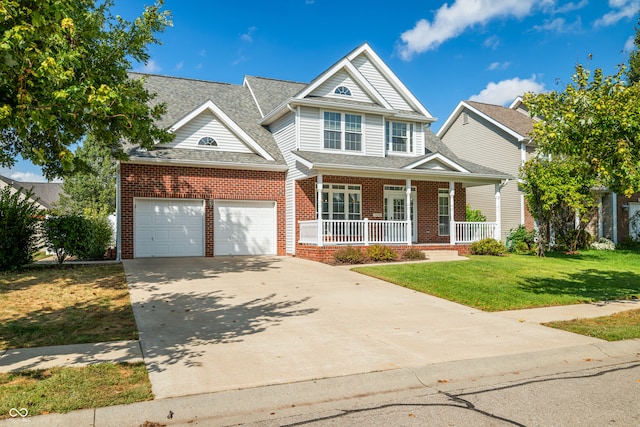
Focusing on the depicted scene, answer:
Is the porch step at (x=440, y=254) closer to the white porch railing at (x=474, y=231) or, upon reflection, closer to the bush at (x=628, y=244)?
the white porch railing at (x=474, y=231)

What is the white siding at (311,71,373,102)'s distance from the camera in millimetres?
20250

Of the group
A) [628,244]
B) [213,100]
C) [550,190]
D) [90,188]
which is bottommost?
[628,244]

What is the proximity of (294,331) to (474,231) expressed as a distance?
1491 cm

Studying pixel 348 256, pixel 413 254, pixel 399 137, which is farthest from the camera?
pixel 399 137

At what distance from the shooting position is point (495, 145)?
26.5 metres

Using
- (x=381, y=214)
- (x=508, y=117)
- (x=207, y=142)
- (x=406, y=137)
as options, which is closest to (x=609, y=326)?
(x=381, y=214)

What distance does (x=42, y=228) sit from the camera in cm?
1460

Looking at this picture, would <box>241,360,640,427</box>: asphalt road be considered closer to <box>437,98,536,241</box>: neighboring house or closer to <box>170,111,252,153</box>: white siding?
<box>170,111,252,153</box>: white siding

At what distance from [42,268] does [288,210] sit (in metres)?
9.12

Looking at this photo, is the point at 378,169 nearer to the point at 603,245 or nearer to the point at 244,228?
the point at 244,228

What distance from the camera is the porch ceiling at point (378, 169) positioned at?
57.7 ft

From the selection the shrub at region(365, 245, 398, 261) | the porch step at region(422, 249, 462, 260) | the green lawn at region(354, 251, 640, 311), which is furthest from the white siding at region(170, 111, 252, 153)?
the porch step at region(422, 249, 462, 260)

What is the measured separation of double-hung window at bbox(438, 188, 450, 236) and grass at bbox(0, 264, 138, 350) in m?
14.5

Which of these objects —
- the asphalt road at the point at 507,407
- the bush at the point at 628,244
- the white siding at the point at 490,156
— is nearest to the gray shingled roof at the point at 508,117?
the white siding at the point at 490,156
